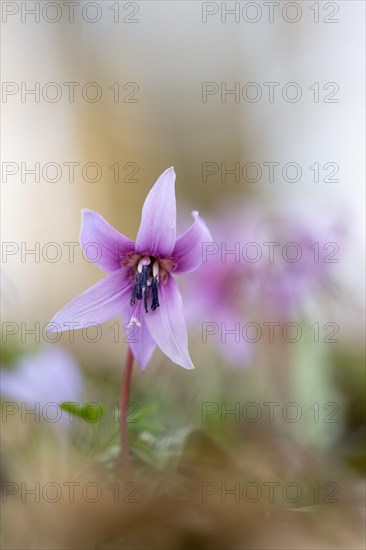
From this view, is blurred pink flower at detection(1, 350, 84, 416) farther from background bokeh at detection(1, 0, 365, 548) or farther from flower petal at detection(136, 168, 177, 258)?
flower petal at detection(136, 168, 177, 258)

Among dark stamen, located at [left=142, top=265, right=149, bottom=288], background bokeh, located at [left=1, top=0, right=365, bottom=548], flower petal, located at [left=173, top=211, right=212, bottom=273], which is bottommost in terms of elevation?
background bokeh, located at [left=1, top=0, right=365, bottom=548]

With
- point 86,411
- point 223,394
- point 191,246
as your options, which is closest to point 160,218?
point 191,246

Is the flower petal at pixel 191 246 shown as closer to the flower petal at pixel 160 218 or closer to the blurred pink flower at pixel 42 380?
the flower petal at pixel 160 218

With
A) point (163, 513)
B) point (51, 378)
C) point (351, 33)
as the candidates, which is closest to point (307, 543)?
point (163, 513)

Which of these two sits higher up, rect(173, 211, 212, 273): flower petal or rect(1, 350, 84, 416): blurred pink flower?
rect(173, 211, 212, 273): flower petal

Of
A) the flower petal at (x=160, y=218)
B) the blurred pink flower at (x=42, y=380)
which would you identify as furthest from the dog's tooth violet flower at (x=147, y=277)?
the blurred pink flower at (x=42, y=380)

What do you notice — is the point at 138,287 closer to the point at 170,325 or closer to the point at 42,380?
the point at 170,325

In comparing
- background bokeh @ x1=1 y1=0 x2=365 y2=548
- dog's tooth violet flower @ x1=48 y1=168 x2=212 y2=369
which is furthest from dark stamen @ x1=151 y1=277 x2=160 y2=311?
background bokeh @ x1=1 y1=0 x2=365 y2=548

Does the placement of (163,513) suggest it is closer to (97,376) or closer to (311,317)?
(97,376)

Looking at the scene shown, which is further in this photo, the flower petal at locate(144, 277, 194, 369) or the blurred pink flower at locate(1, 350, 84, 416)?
the blurred pink flower at locate(1, 350, 84, 416)
